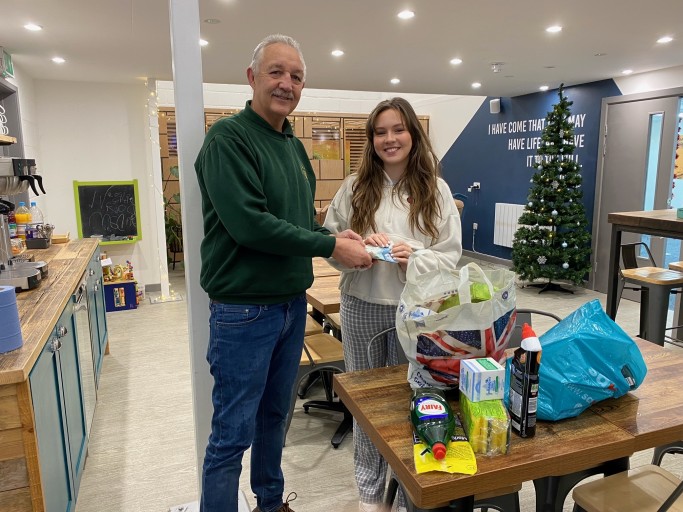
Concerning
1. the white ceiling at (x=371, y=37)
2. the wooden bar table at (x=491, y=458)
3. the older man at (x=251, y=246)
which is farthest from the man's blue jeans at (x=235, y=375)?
the white ceiling at (x=371, y=37)

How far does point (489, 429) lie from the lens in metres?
1.07

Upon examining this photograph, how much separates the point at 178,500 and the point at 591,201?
19.3ft

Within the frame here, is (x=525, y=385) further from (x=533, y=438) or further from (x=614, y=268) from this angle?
(x=614, y=268)

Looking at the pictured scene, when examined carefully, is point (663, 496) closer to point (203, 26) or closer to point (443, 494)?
point (443, 494)

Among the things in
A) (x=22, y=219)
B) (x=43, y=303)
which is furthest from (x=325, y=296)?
(x=22, y=219)

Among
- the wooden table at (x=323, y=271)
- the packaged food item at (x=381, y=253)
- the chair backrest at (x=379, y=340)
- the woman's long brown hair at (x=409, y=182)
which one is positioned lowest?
the wooden table at (x=323, y=271)

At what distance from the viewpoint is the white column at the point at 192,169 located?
1646 mm

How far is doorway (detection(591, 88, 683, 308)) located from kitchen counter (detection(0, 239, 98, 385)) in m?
5.64

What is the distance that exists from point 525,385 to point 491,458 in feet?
0.57

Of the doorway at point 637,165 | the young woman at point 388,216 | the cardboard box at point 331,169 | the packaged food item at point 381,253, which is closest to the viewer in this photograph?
the packaged food item at point 381,253

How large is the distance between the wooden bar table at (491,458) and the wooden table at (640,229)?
8.00ft

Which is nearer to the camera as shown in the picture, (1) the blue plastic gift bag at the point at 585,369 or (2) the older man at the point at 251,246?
(1) the blue plastic gift bag at the point at 585,369

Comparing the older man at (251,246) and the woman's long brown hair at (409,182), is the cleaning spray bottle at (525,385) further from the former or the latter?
the woman's long brown hair at (409,182)

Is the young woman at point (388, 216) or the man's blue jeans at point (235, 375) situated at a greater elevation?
the young woman at point (388, 216)
